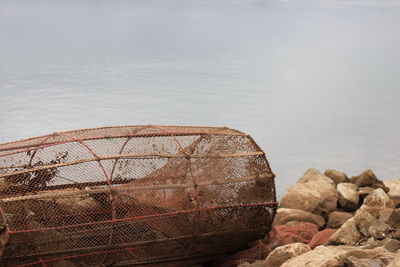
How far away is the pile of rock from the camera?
7.10 m

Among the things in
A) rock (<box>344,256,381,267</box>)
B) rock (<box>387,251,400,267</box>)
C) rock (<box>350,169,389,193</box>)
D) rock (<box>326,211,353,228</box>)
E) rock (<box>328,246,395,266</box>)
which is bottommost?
rock (<box>326,211,353,228</box>)

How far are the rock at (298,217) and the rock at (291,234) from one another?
0.30 meters

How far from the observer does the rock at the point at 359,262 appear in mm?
6643

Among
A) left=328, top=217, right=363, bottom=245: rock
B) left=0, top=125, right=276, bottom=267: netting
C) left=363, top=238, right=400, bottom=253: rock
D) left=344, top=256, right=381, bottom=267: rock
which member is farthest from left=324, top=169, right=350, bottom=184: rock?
left=344, top=256, right=381, bottom=267: rock

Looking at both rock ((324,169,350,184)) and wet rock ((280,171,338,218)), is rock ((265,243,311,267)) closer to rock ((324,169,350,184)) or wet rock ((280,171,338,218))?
wet rock ((280,171,338,218))

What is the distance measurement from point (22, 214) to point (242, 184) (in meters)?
2.50

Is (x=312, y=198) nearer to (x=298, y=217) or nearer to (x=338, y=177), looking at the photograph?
(x=298, y=217)

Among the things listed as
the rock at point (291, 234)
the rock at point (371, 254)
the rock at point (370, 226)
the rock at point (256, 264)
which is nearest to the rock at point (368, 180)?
the rock at point (291, 234)

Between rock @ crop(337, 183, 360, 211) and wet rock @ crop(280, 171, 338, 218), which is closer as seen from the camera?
wet rock @ crop(280, 171, 338, 218)

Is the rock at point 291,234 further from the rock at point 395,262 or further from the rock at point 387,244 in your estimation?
the rock at point 395,262

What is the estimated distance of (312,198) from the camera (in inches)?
391

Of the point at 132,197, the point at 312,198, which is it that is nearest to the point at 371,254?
the point at 132,197

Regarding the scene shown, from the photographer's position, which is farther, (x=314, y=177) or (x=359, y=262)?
(x=314, y=177)

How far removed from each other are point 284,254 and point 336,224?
7.12ft
